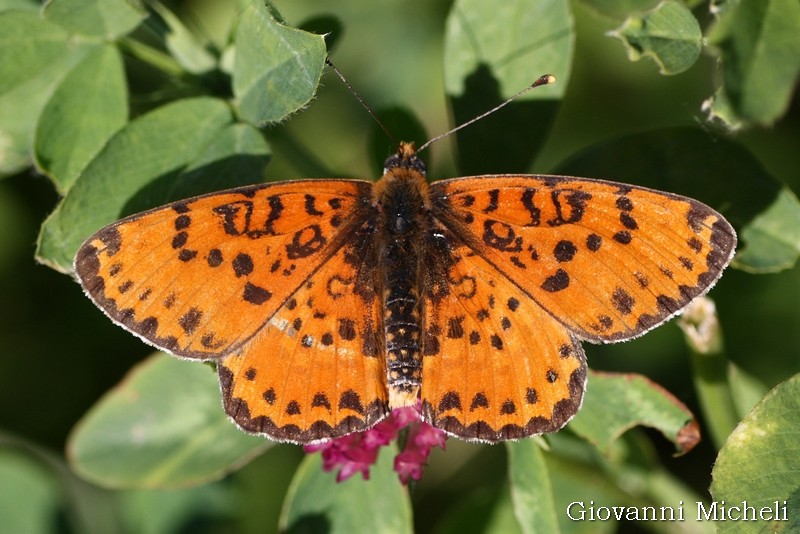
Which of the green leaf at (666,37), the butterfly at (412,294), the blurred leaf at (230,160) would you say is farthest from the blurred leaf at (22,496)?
the green leaf at (666,37)

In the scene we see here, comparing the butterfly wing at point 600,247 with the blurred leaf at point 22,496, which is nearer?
the butterfly wing at point 600,247

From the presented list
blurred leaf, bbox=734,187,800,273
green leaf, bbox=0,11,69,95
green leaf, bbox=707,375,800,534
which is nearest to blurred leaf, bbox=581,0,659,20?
blurred leaf, bbox=734,187,800,273

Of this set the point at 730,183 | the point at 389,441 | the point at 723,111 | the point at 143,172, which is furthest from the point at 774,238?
the point at 143,172

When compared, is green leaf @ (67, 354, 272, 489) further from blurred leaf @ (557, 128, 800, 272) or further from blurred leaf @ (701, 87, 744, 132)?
blurred leaf @ (701, 87, 744, 132)

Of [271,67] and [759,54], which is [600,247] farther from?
[271,67]

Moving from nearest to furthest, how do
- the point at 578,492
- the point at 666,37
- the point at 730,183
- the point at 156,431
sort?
the point at 666,37
the point at 730,183
the point at 578,492
the point at 156,431

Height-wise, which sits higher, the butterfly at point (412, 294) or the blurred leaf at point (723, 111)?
the blurred leaf at point (723, 111)

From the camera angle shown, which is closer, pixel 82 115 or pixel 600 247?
pixel 600 247

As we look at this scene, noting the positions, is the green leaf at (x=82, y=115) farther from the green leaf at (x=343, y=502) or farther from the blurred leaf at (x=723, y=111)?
the blurred leaf at (x=723, y=111)
